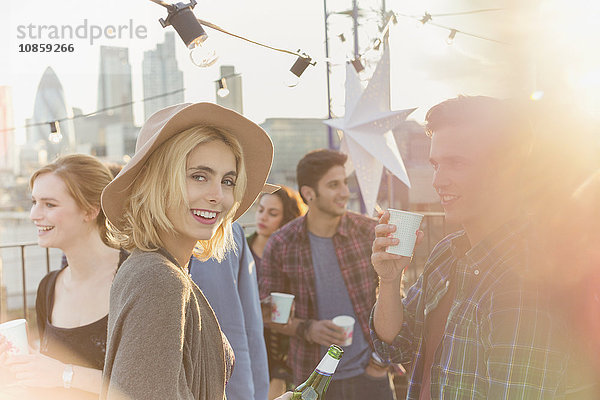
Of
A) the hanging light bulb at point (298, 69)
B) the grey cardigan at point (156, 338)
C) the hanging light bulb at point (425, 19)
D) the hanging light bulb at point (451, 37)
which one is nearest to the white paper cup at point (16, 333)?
the grey cardigan at point (156, 338)

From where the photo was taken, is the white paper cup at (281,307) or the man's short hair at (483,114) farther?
the white paper cup at (281,307)

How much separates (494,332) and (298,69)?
1.67 meters

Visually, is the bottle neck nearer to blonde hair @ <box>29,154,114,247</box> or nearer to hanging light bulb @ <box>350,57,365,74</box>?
blonde hair @ <box>29,154,114,247</box>

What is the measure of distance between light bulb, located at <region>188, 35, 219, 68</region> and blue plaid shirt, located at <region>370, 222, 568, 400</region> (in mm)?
1206

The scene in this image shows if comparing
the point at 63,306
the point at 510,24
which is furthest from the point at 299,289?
the point at 510,24

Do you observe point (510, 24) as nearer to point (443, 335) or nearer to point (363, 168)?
point (363, 168)

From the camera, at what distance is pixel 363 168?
11.8ft

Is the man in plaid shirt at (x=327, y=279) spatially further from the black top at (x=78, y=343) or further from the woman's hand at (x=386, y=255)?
the woman's hand at (x=386, y=255)

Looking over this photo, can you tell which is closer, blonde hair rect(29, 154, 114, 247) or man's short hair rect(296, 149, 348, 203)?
blonde hair rect(29, 154, 114, 247)

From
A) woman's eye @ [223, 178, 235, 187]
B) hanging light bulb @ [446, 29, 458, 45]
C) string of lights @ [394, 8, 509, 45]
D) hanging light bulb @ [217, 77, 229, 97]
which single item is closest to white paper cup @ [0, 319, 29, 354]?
woman's eye @ [223, 178, 235, 187]

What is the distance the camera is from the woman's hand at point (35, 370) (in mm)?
1882

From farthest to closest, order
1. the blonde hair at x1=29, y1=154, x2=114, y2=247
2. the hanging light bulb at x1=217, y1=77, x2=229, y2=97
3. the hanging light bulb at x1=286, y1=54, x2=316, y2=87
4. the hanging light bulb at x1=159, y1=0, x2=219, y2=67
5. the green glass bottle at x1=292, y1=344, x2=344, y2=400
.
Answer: the hanging light bulb at x1=217, y1=77, x2=229, y2=97 < the hanging light bulb at x1=286, y1=54, x2=316, y2=87 < the blonde hair at x1=29, y1=154, x2=114, y2=247 < the hanging light bulb at x1=159, y1=0, x2=219, y2=67 < the green glass bottle at x1=292, y1=344, x2=344, y2=400

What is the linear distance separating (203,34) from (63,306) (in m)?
1.32

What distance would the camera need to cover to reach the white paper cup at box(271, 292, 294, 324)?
2.77 meters
